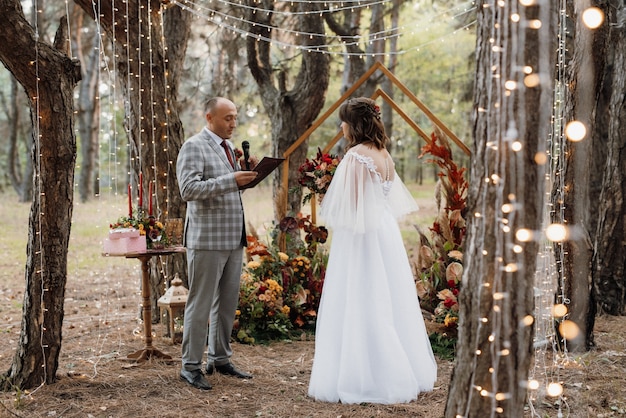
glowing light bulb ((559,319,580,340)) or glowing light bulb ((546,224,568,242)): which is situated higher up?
glowing light bulb ((546,224,568,242))

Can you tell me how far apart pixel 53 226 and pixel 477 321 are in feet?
9.41

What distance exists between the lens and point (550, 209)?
5527mm

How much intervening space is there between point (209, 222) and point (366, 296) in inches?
45.6

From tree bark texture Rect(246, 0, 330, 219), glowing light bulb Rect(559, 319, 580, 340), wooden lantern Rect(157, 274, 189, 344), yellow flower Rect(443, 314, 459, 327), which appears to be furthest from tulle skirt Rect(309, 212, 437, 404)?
tree bark texture Rect(246, 0, 330, 219)

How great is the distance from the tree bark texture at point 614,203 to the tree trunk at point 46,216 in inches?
186

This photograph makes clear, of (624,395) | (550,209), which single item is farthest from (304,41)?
(624,395)

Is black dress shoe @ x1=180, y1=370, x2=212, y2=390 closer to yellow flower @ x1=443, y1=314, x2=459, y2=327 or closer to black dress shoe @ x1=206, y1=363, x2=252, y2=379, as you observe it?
black dress shoe @ x1=206, y1=363, x2=252, y2=379

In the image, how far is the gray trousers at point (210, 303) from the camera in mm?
4531

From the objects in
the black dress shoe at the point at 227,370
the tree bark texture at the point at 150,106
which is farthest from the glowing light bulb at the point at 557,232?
the tree bark texture at the point at 150,106

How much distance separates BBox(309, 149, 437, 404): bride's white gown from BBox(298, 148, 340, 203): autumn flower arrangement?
1.31 meters

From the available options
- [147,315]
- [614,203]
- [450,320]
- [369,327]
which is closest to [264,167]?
[369,327]

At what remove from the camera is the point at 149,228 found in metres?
5.03

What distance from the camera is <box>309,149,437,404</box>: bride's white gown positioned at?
423cm

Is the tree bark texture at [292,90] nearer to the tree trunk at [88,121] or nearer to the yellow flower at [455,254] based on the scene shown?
the yellow flower at [455,254]
